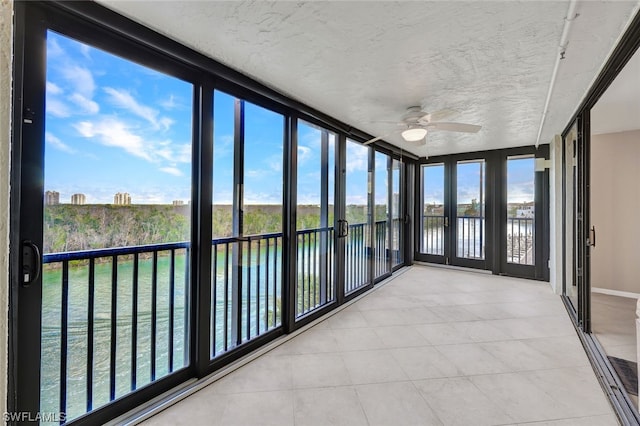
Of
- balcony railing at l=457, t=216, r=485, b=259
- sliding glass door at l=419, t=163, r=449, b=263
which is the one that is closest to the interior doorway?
balcony railing at l=457, t=216, r=485, b=259

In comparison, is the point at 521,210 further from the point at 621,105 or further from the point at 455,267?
the point at 621,105

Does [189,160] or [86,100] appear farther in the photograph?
[189,160]

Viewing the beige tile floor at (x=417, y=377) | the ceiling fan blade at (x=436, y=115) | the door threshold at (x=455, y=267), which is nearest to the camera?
the beige tile floor at (x=417, y=377)

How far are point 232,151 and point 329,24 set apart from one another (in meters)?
1.22

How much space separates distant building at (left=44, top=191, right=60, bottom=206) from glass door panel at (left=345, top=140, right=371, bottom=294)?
2.84 m

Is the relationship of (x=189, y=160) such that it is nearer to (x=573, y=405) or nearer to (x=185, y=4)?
(x=185, y=4)

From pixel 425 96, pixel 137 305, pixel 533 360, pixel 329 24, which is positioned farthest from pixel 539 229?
pixel 137 305

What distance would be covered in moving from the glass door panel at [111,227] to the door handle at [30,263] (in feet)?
0.24

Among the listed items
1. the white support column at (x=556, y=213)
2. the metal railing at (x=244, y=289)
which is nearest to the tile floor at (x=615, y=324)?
the white support column at (x=556, y=213)

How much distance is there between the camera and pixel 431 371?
2.18 metres

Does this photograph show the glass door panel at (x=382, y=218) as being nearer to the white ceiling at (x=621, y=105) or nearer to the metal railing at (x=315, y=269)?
the metal railing at (x=315, y=269)

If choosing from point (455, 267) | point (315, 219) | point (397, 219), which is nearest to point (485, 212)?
point (455, 267)

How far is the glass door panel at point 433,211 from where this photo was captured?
19.0 feet

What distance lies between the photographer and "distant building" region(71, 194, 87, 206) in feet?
5.09
